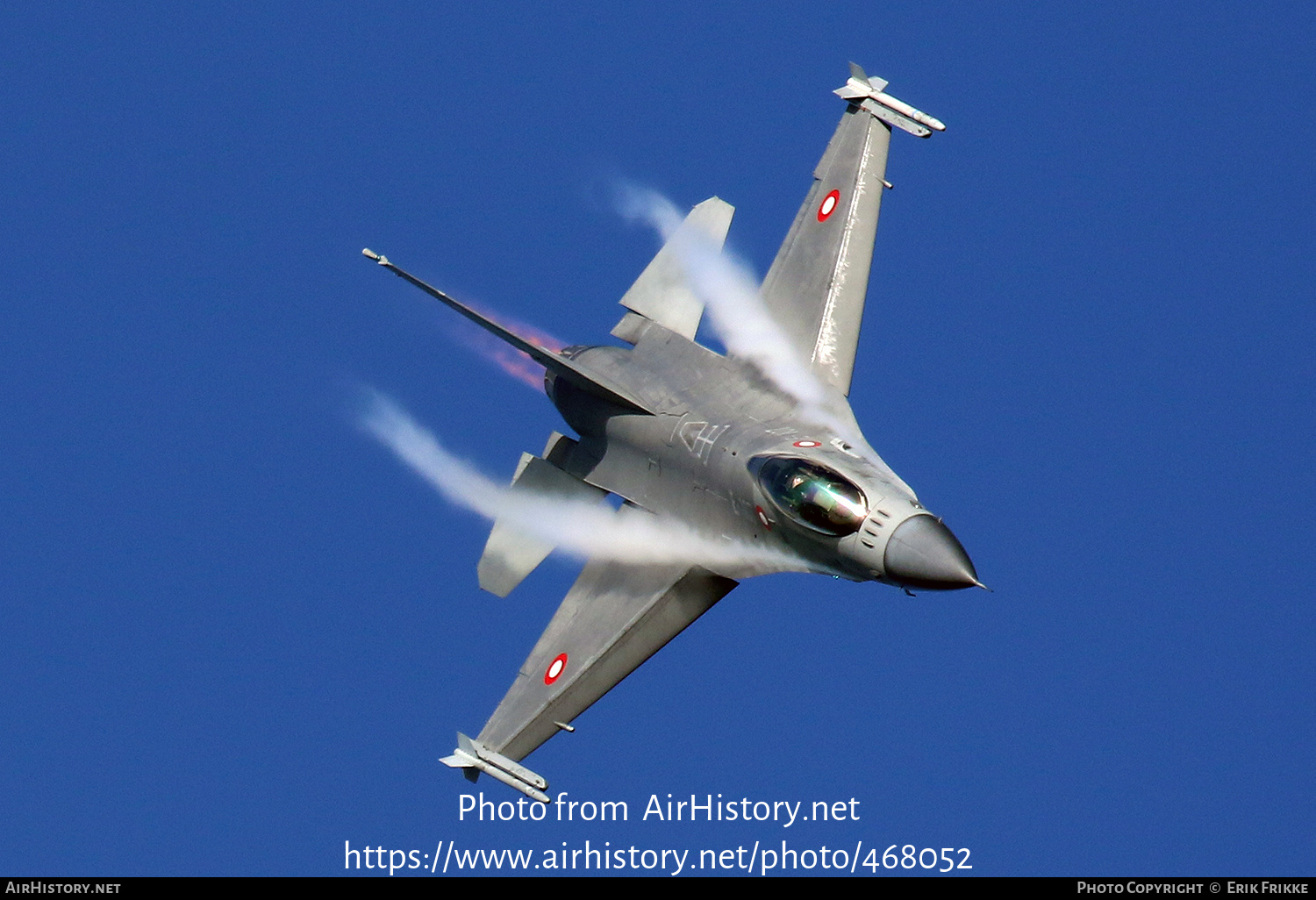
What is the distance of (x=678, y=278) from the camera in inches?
1437

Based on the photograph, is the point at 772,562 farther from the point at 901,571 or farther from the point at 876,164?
the point at 876,164

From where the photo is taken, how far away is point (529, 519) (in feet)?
116

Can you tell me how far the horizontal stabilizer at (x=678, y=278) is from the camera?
36094 mm

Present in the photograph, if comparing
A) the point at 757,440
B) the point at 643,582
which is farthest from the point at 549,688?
the point at 757,440

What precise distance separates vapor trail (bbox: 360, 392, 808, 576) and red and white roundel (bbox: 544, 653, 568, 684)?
160cm

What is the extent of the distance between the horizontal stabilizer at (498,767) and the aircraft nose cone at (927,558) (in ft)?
20.0

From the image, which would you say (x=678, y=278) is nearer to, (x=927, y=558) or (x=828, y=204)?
(x=828, y=204)

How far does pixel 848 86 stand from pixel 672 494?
742 cm

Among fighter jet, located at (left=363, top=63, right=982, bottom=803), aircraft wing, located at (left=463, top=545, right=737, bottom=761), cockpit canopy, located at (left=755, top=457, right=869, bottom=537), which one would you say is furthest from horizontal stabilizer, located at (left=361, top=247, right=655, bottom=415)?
cockpit canopy, located at (left=755, top=457, right=869, bottom=537)

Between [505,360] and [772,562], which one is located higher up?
[505,360]
